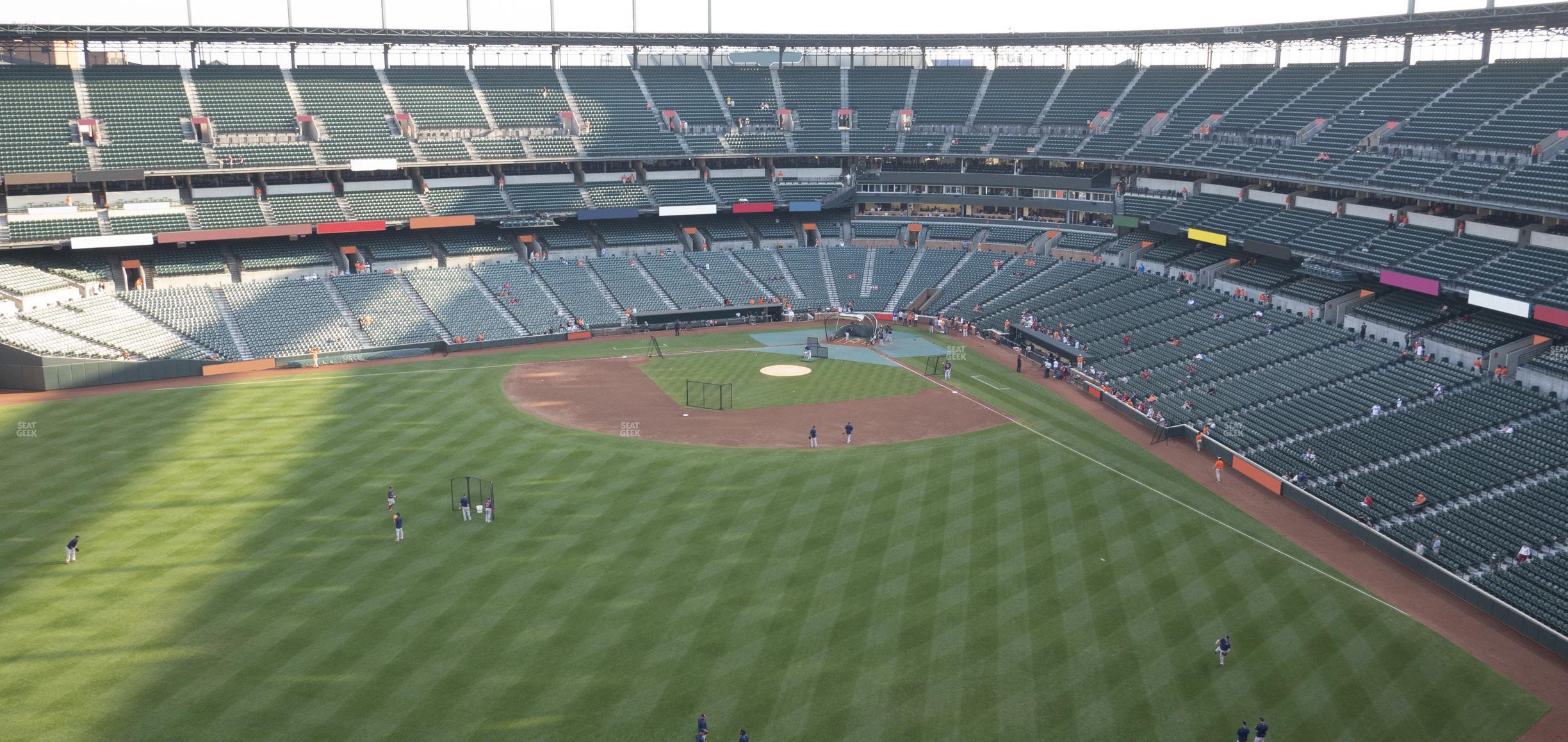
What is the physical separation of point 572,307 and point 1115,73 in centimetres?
5595

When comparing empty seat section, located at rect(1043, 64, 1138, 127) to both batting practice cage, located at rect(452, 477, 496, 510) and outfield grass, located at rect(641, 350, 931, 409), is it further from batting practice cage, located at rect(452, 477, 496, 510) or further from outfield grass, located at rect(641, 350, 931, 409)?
batting practice cage, located at rect(452, 477, 496, 510)

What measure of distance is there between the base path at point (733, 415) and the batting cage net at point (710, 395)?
0.84 m

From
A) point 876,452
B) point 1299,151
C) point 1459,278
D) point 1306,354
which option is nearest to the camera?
point 876,452

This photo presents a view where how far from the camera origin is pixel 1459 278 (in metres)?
56.9

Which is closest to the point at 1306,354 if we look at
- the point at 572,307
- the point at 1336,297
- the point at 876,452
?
the point at 1336,297

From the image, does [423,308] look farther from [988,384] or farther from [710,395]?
[988,384]

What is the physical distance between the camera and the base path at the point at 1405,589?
32.3 meters

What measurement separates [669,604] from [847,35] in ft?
250

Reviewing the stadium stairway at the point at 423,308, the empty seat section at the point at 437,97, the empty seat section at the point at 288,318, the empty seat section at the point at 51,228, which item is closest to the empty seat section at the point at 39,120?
the empty seat section at the point at 51,228

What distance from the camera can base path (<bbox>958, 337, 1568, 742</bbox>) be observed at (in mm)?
32344

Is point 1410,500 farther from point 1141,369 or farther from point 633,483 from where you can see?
point 633,483

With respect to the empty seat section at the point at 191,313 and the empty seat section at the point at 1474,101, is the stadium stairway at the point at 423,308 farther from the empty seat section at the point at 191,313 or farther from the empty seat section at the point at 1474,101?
the empty seat section at the point at 1474,101

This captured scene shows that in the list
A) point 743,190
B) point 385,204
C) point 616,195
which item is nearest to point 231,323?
point 385,204

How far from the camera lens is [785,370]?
7219cm
